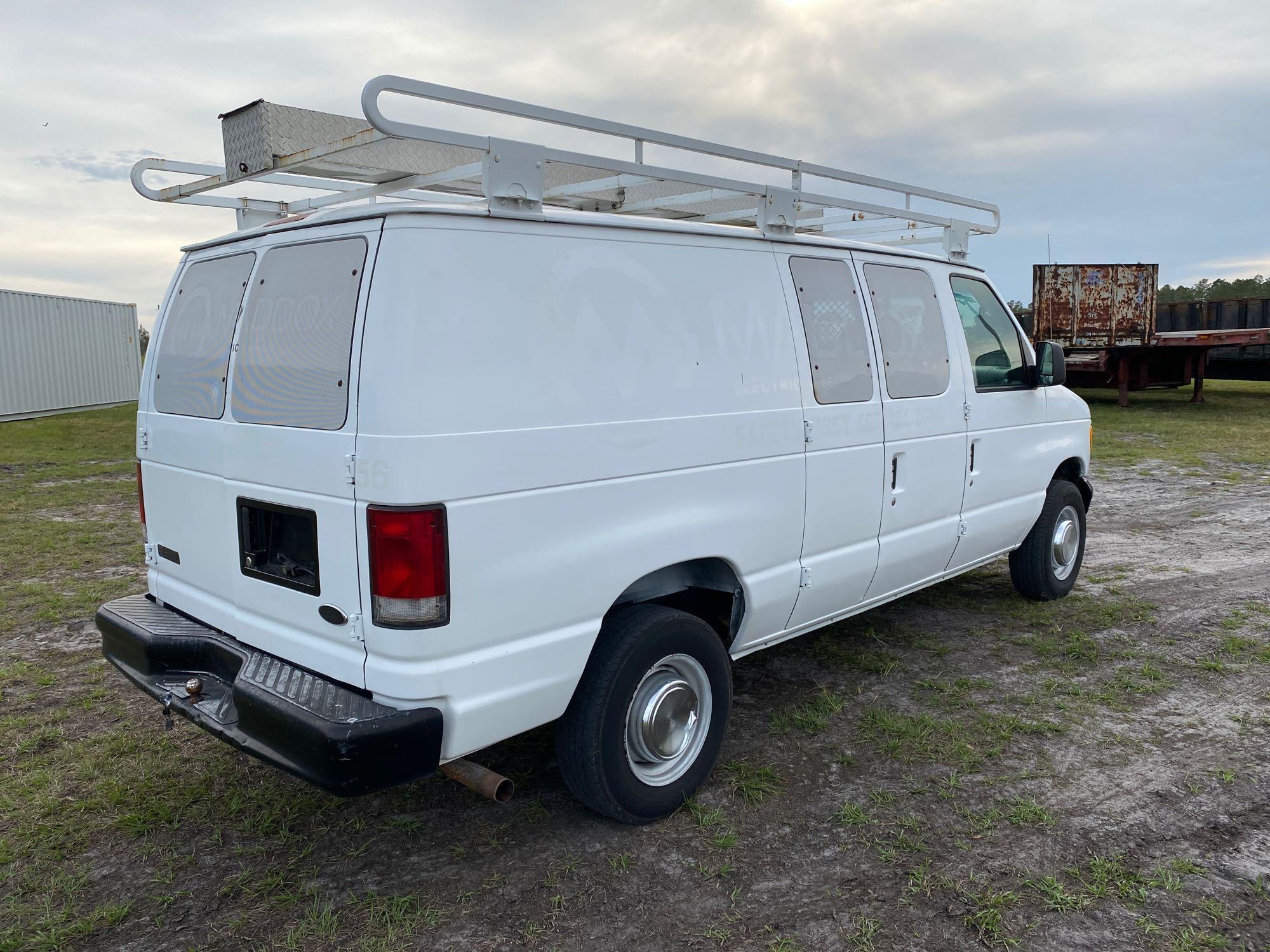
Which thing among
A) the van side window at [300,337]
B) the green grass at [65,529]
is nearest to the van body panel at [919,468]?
the van side window at [300,337]

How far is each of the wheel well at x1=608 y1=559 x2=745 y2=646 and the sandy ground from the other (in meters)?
0.60

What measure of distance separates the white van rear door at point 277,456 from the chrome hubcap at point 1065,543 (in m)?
4.70

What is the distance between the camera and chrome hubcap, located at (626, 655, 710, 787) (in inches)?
133

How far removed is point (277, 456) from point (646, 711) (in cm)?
155

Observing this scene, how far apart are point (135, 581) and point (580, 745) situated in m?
4.94

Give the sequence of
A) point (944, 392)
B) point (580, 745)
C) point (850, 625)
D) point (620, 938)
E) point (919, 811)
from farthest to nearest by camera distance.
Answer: point (850, 625) → point (944, 392) → point (919, 811) → point (580, 745) → point (620, 938)

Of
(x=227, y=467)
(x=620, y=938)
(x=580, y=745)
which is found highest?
(x=227, y=467)

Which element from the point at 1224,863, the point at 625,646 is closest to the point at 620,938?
the point at 625,646

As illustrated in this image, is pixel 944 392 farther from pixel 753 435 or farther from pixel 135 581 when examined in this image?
pixel 135 581

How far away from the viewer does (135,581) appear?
6734 mm

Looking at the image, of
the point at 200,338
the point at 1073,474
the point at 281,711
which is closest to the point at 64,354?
the point at 200,338

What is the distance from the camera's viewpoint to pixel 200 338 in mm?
3562

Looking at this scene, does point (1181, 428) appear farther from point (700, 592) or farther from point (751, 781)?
point (751, 781)

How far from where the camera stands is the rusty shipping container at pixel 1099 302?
742 inches
